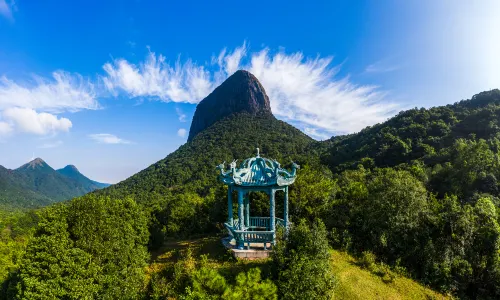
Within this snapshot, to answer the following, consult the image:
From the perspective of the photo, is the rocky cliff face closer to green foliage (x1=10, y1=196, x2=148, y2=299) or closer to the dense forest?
the dense forest

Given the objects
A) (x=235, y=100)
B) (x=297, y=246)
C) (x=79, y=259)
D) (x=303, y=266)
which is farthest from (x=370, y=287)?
(x=235, y=100)

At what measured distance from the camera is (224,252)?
527 inches

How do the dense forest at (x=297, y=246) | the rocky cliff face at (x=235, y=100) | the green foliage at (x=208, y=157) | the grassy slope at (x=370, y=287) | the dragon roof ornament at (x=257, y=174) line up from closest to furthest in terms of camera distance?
the dense forest at (x=297, y=246) < the grassy slope at (x=370, y=287) < the dragon roof ornament at (x=257, y=174) < the green foliage at (x=208, y=157) < the rocky cliff face at (x=235, y=100)

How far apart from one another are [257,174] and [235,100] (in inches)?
5009

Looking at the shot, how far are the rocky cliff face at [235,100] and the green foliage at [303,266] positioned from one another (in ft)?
402

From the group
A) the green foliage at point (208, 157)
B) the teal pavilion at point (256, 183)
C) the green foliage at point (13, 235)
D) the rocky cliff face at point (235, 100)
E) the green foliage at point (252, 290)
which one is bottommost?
the green foliage at point (13, 235)

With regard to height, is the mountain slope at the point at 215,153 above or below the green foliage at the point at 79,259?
above

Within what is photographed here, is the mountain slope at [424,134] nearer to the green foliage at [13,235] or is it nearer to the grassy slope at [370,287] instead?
the grassy slope at [370,287]

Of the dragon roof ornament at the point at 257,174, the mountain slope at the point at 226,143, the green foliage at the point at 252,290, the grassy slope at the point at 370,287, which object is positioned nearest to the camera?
the green foliage at the point at 252,290

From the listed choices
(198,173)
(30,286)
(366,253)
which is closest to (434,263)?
(366,253)

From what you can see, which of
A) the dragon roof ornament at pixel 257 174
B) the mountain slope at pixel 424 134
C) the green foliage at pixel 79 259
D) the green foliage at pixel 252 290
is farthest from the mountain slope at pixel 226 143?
the green foliage at pixel 252 290

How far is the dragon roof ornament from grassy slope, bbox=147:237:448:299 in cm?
366

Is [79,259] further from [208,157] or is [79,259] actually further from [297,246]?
[208,157]

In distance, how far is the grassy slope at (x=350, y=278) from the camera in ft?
37.0
